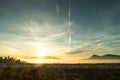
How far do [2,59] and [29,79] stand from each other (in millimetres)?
32570

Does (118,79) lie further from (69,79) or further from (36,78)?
(36,78)

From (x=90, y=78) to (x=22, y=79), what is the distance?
5.70 m

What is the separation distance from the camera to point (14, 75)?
19.4m

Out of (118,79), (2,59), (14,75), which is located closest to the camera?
(118,79)

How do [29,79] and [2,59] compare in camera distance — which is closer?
[29,79]

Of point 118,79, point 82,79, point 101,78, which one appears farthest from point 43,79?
point 118,79

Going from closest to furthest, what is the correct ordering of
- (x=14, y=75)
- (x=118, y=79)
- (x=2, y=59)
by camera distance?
(x=118, y=79), (x=14, y=75), (x=2, y=59)

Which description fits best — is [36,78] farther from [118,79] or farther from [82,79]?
[118,79]

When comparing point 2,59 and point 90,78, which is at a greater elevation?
point 2,59

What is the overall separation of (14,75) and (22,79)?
1.97 meters

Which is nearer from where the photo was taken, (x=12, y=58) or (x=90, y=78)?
(x=90, y=78)

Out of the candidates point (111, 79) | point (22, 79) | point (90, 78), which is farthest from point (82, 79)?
point (22, 79)

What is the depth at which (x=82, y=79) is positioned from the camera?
690 inches

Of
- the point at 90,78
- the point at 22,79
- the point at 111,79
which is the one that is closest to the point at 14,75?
the point at 22,79
